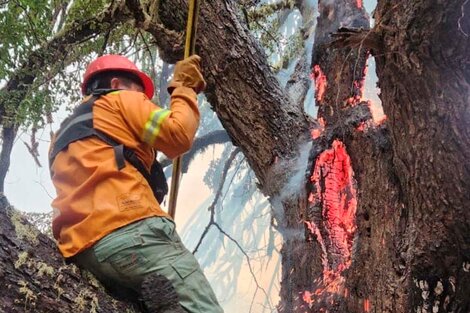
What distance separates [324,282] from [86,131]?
4.03ft

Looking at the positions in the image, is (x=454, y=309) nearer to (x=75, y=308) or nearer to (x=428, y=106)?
(x=428, y=106)

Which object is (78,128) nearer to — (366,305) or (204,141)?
(366,305)

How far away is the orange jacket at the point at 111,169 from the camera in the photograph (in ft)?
5.50

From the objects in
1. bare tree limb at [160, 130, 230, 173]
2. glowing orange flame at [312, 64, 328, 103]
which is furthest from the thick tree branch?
bare tree limb at [160, 130, 230, 173]

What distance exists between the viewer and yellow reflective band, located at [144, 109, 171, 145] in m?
1.80

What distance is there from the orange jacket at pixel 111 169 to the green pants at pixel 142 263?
0.03 meters

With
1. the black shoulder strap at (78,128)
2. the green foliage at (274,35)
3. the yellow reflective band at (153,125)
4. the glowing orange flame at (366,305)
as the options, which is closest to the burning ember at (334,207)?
Result: the glowing orange flame at (366,305)

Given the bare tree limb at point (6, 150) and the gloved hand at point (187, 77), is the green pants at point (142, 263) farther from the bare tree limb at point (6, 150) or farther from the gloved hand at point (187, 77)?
the bare tree limb at point (6, 150)

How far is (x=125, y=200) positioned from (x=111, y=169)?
0.11 meters

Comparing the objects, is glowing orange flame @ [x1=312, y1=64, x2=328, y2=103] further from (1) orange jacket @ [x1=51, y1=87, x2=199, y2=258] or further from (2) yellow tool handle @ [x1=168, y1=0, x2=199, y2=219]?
(1) orange jacket @ [x1=51, y1=87, x2=199, y2=258]

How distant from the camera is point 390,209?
6.79 ft

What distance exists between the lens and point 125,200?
170cm

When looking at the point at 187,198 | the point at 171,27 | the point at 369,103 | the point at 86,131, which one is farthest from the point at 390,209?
the point at 187,198

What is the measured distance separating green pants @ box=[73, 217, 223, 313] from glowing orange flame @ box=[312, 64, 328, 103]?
1430 millimetres
